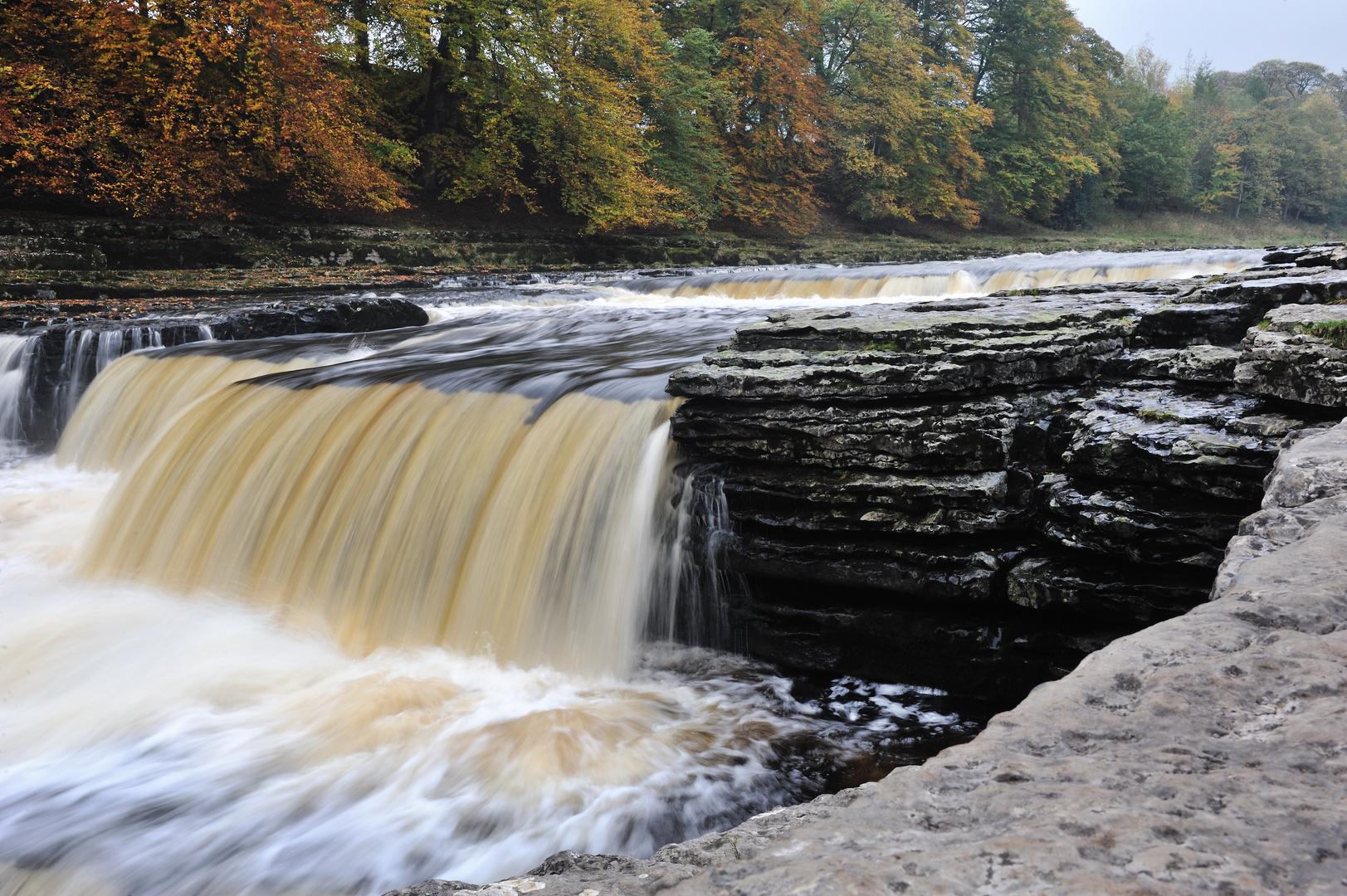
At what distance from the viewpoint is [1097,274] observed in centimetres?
1374

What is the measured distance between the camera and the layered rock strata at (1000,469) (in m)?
3.28

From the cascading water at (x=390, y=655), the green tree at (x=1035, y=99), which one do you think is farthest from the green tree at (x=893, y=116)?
the cascading water at (x=390, y=655)

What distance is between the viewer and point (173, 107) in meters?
15.0

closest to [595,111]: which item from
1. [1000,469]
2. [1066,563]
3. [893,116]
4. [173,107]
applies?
[173,107]

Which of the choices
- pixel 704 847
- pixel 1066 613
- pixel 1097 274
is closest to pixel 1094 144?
pixel 1097 274

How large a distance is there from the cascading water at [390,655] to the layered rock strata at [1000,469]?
0.30 metres

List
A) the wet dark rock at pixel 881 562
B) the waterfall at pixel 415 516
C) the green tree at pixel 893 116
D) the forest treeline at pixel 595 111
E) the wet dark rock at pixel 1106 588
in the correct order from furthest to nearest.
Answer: the green tree at pixel 893 116
the forest treeline at pixel 595 111
the waterfall at pixel 415 516
the wet dark rock at pixel 881 562
the wet dark rock at pixel 1106 588

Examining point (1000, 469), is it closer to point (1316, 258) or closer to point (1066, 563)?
point (1066, 563)

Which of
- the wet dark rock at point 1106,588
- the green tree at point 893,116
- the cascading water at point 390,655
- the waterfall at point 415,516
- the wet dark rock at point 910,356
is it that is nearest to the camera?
the cascading water at point 390,655

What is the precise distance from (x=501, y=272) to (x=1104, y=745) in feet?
56.9

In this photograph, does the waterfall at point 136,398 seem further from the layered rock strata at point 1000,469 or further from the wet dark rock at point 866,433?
the layered rock strata at point 1000,469

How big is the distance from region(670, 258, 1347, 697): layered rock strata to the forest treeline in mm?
15077

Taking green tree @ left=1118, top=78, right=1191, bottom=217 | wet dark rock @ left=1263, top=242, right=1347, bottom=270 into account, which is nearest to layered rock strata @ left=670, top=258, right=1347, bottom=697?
wet dark rock @ left=1263, top=242, right=1347, bottom=270

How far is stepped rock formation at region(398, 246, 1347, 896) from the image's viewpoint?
41.2 inches
